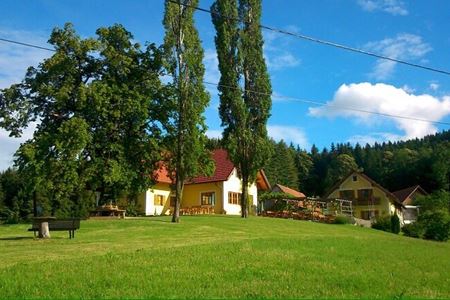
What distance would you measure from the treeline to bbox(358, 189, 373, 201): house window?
339 inches

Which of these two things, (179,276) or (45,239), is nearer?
(179,276)

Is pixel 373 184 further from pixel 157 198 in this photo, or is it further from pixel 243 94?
pixel 243 94

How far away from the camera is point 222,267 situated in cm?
1198

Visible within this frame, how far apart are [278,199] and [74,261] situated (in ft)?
125

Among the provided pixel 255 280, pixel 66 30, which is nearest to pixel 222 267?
pixel 255 280

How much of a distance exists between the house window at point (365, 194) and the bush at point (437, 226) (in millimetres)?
31419

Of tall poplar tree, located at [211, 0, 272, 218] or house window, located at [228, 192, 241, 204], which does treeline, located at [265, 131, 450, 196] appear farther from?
tall poplar tree, located at [211, 0, 272, 218]

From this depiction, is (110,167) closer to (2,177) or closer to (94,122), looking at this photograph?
(94,122)

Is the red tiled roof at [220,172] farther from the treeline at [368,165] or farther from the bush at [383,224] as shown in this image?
the treeline at [368,165]

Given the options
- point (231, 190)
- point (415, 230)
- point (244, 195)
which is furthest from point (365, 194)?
point (244, 195)

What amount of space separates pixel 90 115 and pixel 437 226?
2362 cm

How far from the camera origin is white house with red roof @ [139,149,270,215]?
4581 centimetres

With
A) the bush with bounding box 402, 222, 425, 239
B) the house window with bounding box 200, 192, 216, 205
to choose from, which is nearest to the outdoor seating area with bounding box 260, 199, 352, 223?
the house window with bounding box 200, 192, 216, 205

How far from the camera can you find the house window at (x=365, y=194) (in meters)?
68.4
